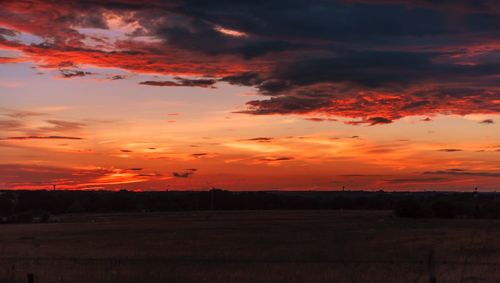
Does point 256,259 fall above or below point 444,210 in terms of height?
below

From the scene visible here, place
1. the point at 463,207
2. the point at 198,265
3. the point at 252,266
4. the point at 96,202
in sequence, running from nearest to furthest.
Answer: the point at 252,266, the point at 198,265, the point at 463,207, the point at 96,202

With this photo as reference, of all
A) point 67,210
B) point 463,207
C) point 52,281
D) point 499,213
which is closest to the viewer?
point 52,281

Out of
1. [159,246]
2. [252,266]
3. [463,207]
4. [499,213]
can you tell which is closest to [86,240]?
[159,246]

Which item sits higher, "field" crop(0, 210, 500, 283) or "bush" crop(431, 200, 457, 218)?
"bush" crop(431, 200, 457, 218)

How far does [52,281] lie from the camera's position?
2119 cm

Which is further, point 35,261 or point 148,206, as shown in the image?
point 148,206

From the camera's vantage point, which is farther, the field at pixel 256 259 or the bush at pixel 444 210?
the bush at pixel 444 210

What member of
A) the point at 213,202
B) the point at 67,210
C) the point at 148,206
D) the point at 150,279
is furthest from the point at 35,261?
the point at 213,202

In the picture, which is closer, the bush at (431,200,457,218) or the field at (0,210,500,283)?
the field at (0,210,500,283)

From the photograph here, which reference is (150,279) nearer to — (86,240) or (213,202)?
(86,240)

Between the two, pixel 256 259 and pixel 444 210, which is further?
pixel 444 210

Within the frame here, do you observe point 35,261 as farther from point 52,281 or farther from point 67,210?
point 67,210

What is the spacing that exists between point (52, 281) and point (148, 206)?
157 m

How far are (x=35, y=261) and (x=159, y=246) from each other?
18.4 meters
